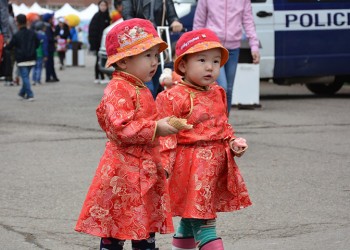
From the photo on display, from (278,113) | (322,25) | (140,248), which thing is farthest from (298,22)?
(140,248)

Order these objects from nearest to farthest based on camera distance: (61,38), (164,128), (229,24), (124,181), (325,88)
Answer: (164,128) < (124,181) < (229,24) < (325,88) < (61,38)

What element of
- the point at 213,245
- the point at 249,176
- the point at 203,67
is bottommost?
the point at 249,176

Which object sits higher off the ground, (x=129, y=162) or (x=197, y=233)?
(x=129, y=162)

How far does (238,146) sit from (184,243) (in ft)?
2.18

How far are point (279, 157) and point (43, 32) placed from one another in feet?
55.4

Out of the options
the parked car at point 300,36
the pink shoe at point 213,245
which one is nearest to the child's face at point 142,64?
the pink shoe at point 213,245

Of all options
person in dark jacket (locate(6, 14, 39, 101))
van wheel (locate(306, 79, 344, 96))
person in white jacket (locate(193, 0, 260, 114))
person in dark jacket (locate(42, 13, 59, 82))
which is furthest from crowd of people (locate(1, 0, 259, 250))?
person in dark jacket (locate(42, 13, 59, 82))

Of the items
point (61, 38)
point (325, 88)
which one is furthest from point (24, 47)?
point (61, 38)

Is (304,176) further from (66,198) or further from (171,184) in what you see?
(171,184)

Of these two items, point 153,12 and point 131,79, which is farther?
point 153,12

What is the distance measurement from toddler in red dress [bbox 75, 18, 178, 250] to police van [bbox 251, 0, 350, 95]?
10.9m

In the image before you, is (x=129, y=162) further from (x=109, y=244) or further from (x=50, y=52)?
(x=50, y=52)

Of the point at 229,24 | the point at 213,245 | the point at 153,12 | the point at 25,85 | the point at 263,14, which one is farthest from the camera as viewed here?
the point at 25,85

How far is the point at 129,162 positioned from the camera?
4.84 metres
